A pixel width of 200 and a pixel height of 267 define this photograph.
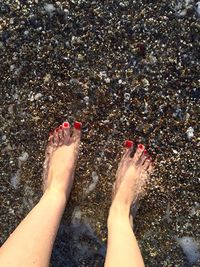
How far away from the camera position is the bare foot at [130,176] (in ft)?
9.37

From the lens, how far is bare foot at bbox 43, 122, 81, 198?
2844 millimetres

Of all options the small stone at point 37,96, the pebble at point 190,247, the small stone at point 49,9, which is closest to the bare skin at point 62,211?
the small stone at point 37,96

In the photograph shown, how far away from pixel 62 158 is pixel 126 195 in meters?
0.49

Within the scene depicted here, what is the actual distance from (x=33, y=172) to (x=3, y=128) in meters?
0.36

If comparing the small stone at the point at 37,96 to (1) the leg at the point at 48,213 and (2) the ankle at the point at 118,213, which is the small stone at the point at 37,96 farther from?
(2) the ankle at the point at 118,213

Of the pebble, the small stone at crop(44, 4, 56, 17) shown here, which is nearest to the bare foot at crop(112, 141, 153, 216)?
the pebble

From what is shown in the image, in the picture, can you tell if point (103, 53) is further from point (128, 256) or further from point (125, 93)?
point (128, 256)

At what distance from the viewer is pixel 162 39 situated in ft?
9.08

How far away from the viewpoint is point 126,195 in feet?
9.39

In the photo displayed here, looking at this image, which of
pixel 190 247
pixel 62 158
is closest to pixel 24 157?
pixel 62 158

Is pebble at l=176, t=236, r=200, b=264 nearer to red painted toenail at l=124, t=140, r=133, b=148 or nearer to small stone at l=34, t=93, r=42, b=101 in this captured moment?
red painted toenail at l=124, t=140, r=133, b=148

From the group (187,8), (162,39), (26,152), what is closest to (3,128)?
(26,152)

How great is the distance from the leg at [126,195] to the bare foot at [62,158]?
32 cm

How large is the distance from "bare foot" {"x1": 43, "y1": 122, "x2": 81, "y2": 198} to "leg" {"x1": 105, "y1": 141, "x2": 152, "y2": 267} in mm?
319
